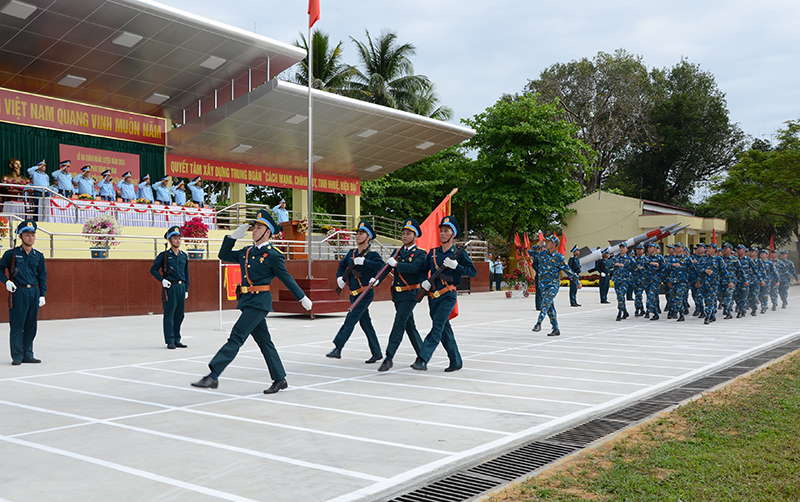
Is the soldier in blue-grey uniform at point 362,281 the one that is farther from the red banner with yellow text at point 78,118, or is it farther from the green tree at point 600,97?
the green tree at point 600,97

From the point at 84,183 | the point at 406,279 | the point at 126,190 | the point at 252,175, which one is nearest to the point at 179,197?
the point at 126,190

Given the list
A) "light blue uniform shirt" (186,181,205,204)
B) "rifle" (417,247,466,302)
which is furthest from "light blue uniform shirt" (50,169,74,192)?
"rifle" (417,247,466,302)

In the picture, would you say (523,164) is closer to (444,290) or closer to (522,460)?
(444,290)

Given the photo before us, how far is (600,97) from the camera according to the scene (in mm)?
47375

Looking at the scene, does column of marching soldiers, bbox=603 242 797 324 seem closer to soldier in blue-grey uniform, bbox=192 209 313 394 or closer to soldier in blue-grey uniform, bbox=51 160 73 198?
soldier in blue-grey uniform, bbox=192 209 313 394

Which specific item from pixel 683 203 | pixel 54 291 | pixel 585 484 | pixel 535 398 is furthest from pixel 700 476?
pixel 683 203

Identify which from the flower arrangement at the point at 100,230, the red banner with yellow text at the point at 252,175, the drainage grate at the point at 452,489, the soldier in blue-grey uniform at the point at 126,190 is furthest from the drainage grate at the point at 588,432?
the red banner with yellow text at the point at 252,175

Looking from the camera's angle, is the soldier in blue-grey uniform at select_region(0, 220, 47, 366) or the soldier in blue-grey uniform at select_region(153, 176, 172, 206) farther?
the soldier in blue-grey uniform at select_region(153, 176, 172, 206)

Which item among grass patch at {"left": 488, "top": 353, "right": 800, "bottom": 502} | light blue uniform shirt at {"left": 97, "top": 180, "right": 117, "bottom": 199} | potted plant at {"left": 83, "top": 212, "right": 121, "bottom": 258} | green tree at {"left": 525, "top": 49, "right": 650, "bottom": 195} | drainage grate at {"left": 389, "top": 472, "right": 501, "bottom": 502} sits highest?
green tree at {"left": 525, "top": 49, "right": 650, "bottom": 195}

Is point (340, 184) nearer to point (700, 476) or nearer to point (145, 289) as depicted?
point (145, 289)

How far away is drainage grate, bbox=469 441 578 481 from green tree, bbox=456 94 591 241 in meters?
30.8

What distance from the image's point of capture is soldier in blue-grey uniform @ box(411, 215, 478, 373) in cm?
855

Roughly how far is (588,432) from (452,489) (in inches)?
73.2

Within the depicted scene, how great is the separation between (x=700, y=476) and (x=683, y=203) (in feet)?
187
